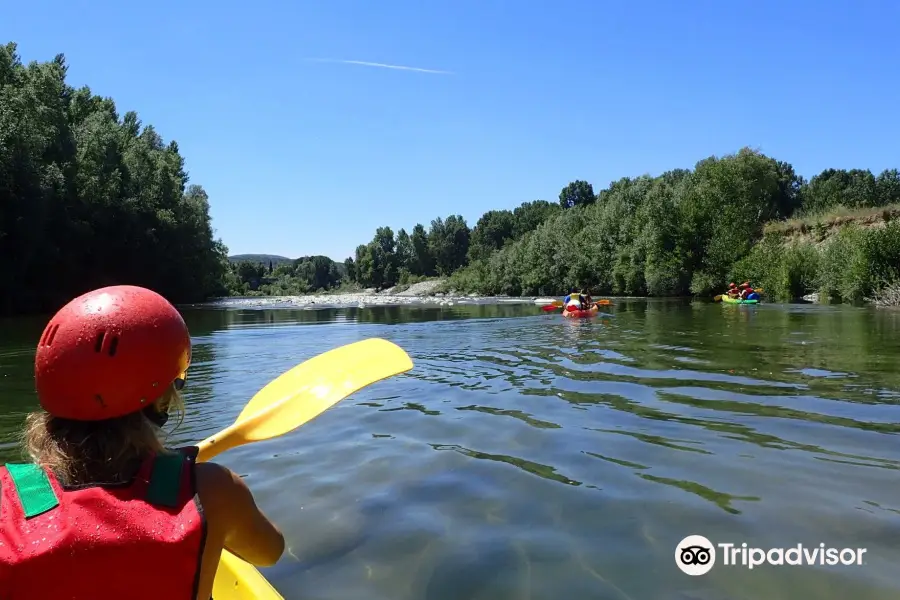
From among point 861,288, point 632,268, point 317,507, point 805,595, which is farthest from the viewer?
→ point 632,268

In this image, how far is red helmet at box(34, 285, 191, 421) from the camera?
156 centimetres

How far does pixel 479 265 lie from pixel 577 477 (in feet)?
233

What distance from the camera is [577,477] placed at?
3971mm

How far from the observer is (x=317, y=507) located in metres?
3.61

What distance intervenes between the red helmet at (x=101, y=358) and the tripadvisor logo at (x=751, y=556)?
2.36m

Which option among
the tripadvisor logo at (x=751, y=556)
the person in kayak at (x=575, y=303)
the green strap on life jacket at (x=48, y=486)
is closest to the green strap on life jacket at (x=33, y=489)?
the green strap on life jacket at (x=48, y=486)

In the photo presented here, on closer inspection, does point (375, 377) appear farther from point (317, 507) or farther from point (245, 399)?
point (245, 399)

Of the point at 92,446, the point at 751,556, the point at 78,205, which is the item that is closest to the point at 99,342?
the point at 92,446

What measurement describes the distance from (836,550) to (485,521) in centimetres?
164

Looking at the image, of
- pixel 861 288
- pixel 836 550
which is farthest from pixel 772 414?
pixel 861 288

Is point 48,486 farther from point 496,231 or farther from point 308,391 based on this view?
point 496,231

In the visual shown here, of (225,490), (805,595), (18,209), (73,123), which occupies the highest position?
(73,123)

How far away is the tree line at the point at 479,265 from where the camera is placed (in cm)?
2741

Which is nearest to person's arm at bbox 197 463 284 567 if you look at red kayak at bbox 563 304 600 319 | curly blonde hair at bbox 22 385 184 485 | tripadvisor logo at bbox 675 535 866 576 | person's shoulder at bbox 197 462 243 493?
person's shoulder at bbox 197 462 243 493
